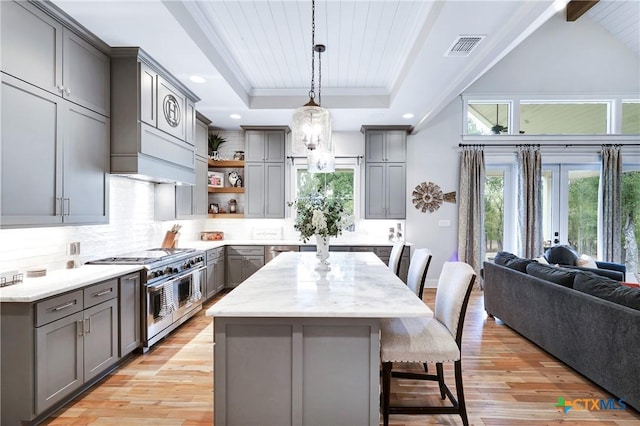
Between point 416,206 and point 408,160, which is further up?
point 408,160

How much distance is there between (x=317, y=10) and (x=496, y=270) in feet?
11.7

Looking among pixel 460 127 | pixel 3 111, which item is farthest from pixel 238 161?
pixel 460 127

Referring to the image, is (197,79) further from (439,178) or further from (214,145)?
(439,178)

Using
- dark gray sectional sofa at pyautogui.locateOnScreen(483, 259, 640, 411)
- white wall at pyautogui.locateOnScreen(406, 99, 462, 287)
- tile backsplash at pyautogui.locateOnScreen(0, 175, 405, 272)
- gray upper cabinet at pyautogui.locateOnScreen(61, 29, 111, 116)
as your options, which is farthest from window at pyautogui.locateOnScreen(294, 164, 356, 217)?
gray upper cabinet at pyautogui.locateOnScreen(61, 29, 111, 116)

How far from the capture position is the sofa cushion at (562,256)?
4.72m

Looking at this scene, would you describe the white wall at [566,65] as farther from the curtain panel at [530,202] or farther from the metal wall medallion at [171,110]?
the metal wall medallion at [171,110]

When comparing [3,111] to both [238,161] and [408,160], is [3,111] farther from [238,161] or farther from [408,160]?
[408,160]

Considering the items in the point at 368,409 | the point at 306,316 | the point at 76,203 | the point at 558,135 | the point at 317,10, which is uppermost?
the point at 317,10

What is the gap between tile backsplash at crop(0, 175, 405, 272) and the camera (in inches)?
96.8

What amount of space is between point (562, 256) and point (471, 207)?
4.93ft

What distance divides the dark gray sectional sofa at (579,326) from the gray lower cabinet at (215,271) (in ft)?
12.8

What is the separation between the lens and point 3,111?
6.54ft

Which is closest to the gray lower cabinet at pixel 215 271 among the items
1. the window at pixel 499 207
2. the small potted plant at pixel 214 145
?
the small potted plant at pixel 214 145

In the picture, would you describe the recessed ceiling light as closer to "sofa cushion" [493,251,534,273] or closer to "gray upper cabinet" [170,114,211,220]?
"gray upper cabinet" [170,114,211,220]
